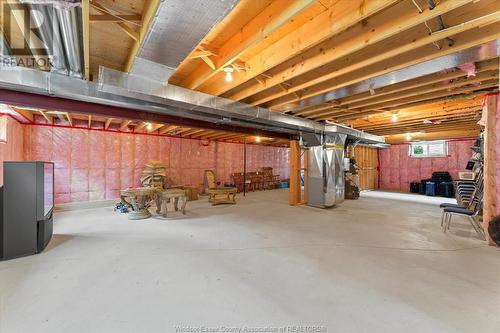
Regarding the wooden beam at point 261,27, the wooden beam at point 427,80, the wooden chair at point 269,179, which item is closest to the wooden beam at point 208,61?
the wooden beam at point 261,27

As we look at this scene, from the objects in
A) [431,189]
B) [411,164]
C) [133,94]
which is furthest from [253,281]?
[411,164]

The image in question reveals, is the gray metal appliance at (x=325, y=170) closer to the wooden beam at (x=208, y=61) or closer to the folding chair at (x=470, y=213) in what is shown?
the folding chair at (x=470, y=213)

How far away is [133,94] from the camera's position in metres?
2.87

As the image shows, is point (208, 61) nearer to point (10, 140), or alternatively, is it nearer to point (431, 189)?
point (10, 140)

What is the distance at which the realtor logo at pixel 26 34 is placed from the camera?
5.08 ft

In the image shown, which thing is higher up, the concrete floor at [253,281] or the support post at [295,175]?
the support post at [295,175]

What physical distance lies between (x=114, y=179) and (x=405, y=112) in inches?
326

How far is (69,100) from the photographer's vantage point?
314 cm

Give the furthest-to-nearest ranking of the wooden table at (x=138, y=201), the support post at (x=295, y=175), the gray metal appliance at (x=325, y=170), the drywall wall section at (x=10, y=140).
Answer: the support post at (x=295, y=175)
the gray metal appliance at (x=325, y=170)
the wooden table at (x=138, y=201)
the drywall wall section at (x=10, y=140)

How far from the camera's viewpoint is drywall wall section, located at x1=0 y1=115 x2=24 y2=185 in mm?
3981

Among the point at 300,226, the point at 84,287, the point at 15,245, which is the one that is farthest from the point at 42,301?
the point at 300,226

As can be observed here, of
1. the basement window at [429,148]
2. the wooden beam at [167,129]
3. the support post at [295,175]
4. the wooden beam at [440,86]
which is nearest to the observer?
the wooden beam at [440,86]

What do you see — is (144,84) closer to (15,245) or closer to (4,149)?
(15,245)

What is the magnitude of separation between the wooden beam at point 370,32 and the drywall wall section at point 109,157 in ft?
19.2
